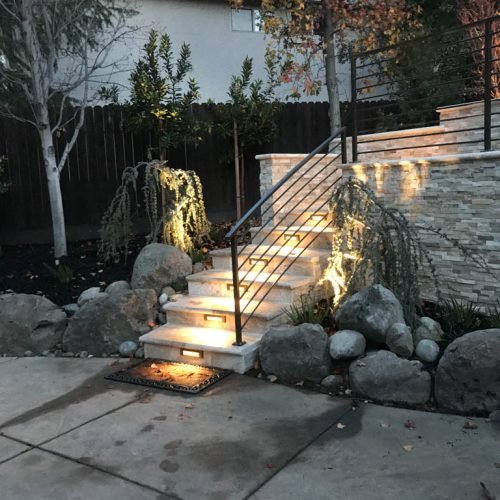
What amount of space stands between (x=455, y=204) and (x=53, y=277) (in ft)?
14.0

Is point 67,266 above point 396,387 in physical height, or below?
above

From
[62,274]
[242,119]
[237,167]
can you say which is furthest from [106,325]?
[242,119]

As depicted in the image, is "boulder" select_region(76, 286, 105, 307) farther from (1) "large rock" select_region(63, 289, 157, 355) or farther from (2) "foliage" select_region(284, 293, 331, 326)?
(2) "foliage" select_region(284, 293, 331, 326)

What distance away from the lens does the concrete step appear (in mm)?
4816

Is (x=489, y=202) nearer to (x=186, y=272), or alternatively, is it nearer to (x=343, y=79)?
(x=186, y=272)

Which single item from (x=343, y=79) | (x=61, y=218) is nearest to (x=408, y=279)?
(x=61, y=218)

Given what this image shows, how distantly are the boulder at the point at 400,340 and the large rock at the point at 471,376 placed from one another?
33cm

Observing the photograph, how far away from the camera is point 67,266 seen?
6.40 meters

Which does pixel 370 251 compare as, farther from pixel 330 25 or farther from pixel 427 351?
pixel 330 25

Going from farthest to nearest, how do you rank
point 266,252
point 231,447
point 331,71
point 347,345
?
point 331,71 < point 266,252 < point 347,345 < point 231,447

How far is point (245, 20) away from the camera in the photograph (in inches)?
464

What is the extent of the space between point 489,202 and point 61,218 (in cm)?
467

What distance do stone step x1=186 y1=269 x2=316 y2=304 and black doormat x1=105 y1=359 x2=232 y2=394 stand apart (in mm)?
829

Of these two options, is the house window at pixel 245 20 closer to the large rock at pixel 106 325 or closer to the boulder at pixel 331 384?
the large rock at pixel 106 325
